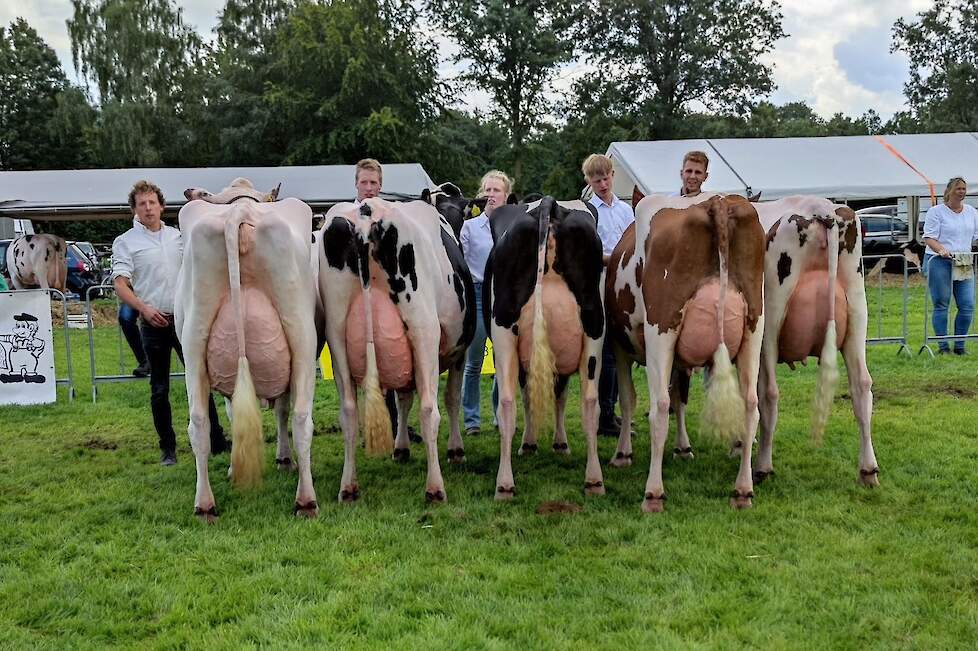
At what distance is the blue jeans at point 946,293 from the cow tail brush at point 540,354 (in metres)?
7.33

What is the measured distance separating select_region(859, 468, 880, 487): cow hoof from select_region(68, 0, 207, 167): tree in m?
36.2

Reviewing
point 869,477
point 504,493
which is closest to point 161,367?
point 504,493

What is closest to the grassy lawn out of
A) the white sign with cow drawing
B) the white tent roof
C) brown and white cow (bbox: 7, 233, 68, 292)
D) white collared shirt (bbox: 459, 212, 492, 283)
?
white collared shirt (bbox: 459, 212, 492, 283)

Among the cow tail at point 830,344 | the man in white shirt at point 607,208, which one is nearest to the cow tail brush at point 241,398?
the man in white shirt at point 607,208

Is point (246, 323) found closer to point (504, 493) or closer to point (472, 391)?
point (504, 493)

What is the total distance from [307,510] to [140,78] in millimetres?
37554

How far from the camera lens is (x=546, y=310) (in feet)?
17.0

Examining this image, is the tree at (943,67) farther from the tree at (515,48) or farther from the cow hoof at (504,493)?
the cow hoof at (504,493)

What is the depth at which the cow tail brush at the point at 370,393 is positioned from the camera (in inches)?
195

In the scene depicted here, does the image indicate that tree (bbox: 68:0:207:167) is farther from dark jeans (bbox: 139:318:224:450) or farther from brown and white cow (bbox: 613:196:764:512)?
brown and white cow (bbox: 613:196:764:512)

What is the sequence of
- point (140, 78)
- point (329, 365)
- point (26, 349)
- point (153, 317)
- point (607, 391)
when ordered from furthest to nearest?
point (140, 78), point (329, 365), point (26, 349), point (607, 391), point (153, 317)

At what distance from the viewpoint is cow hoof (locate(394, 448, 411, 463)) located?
6559mm

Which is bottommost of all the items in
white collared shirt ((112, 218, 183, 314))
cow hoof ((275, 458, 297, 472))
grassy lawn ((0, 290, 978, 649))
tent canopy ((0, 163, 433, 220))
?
grassy lawn ((0, 290, 978, 649))

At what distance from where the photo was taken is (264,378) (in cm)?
496
